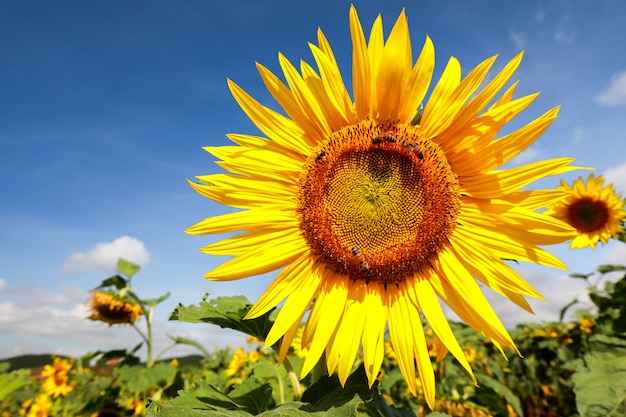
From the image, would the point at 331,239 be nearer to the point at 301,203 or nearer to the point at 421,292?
the point at 301,203

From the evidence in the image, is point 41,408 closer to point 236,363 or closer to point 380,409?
point 236,363

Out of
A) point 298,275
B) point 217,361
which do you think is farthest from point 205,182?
point 217,361

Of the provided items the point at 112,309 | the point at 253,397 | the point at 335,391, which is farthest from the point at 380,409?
the point at 112,309

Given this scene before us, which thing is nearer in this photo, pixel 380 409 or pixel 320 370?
pixel 380 409

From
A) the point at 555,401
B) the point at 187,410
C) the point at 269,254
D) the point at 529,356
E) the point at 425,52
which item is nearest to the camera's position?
the point at 187,410

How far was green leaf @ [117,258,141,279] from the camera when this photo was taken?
534 cm

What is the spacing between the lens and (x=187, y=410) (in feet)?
5.25

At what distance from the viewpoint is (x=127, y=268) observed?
5.37 metres

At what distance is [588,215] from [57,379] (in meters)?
8.31

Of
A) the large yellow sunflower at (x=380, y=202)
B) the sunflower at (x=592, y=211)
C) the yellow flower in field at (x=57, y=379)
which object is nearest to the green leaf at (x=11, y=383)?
the yellow flower in field at (x=57, y=379)

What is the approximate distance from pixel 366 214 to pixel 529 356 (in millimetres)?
6982

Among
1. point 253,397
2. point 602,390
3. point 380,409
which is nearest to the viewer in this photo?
point 380,409

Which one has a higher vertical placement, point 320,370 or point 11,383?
point 11,383

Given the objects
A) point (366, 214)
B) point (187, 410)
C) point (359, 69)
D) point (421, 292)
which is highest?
point (359, 69)
